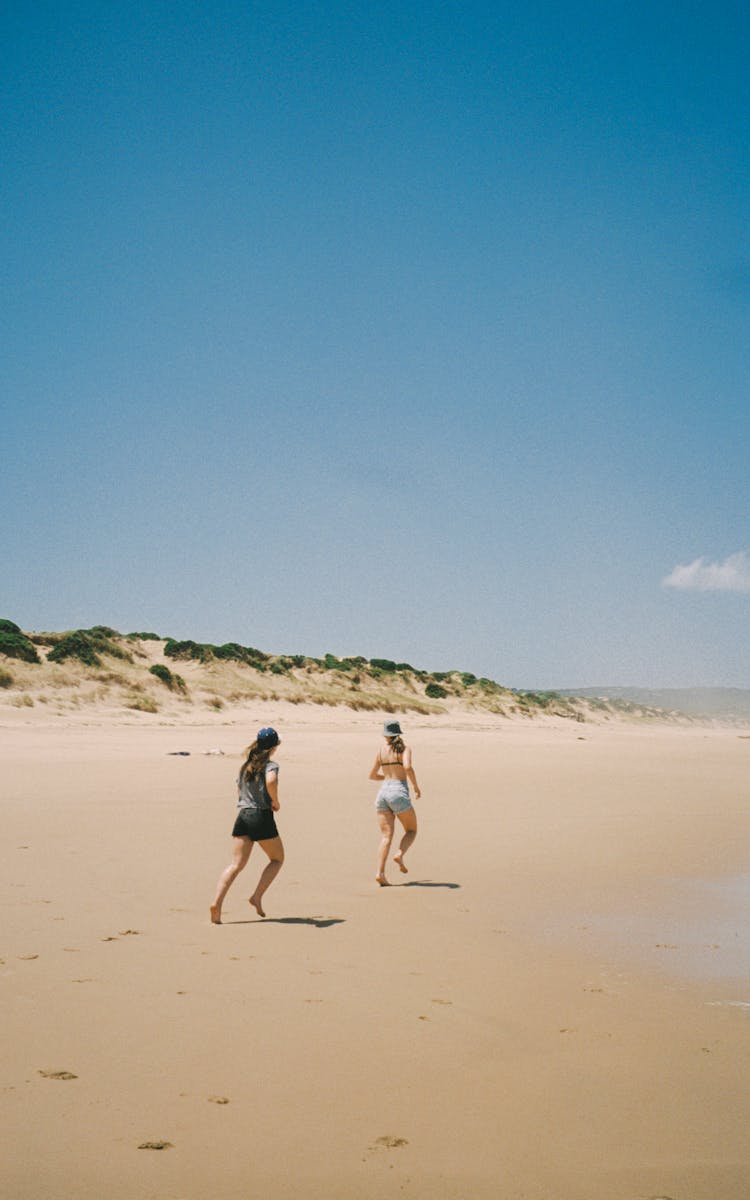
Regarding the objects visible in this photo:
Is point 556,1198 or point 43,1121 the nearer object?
point 556,1198

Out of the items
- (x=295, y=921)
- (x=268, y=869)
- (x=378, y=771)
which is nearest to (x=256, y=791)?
(x=268, y=869)

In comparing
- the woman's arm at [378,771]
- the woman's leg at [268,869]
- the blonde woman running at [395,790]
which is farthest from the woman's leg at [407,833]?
the woman's leg at [268,869]

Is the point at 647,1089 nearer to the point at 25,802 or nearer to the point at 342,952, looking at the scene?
the point at 342,952

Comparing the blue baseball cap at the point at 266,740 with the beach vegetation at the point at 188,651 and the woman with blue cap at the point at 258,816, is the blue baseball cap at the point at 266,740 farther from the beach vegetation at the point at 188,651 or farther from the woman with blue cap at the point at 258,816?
the beach vegetation at the point at 188,651

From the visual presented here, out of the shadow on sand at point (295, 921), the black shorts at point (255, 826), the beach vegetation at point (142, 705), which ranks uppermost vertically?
the black shorts at point (255, 826)

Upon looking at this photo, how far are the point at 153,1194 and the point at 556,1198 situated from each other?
1.68m

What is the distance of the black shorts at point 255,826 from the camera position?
7.92 meters

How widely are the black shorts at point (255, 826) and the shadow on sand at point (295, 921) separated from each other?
763 mm

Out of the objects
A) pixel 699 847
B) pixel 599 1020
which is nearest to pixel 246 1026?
pixel 599 1020

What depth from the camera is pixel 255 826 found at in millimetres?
7918

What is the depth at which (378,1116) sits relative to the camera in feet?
13.0

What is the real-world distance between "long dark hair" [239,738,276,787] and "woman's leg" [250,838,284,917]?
2.26 feet

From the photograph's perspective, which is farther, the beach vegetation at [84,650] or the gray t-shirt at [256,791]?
the beach vegetation at [84,650]

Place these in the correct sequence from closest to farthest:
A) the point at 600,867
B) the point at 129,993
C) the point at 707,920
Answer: the point at 129,993
the point at 707,920
the point at 600,867
